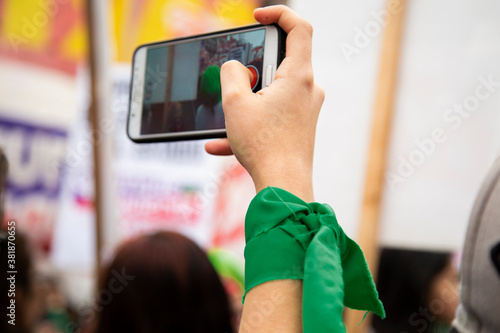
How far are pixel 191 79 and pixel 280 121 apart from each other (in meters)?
0.27

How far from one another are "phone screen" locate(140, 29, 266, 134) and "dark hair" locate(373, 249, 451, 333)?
1.47m

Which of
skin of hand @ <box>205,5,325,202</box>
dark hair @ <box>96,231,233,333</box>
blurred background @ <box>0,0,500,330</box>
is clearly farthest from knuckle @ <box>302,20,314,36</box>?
blurred background @ <box>0,0,500,330</box>

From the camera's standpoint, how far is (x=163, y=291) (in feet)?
3.03

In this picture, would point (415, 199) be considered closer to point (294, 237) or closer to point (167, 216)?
point (167, 216)

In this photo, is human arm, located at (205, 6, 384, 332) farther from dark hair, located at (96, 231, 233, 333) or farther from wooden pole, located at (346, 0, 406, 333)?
wooden pole, located at (346, 0, 406, 333)

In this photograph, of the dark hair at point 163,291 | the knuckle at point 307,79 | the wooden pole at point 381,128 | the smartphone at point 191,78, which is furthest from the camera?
the wooden pole at point 381,128

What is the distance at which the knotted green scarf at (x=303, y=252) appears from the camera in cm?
36

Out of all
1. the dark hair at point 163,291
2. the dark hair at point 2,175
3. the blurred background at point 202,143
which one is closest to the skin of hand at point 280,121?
the dark hair at point 2,175

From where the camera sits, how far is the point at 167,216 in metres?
2.04

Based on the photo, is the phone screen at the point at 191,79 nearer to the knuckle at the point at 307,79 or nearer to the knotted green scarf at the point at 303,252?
the knuckle at the point at 307,79

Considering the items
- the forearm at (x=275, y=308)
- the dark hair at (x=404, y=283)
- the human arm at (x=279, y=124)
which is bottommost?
the dark hair at (x=404, y=283)

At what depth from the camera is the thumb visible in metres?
0.46

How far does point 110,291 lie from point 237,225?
1120mm

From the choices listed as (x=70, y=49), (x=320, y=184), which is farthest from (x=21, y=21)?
(x=320, y=184)
